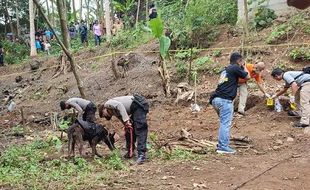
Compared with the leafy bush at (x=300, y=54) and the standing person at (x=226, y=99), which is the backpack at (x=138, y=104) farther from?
the leafy bush at (x=300, y=54)

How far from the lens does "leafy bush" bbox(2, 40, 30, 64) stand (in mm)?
29914

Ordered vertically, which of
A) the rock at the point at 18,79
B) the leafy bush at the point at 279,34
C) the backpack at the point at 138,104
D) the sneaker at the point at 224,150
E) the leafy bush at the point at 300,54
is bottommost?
the sneaker at the point at 224,150

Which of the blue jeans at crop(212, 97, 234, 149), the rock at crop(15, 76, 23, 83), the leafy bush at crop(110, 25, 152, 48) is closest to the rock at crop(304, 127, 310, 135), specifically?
the blue jeans at crop(212, 97, 234, 149)

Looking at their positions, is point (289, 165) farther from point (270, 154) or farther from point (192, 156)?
point (192, 156)

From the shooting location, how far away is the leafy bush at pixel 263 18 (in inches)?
620

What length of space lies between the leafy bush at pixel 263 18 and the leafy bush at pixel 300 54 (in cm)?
299

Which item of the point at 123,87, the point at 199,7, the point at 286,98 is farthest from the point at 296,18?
the point at 123,87

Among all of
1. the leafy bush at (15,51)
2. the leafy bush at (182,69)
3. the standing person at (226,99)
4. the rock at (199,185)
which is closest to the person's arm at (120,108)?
the standing person at (226,99)

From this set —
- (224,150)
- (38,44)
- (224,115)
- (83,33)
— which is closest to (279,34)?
(224,115)

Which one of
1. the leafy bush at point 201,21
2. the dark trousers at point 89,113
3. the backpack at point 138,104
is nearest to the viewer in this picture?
the backpack at point 138,104

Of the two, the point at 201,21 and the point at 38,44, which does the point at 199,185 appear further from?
the point at 38,44

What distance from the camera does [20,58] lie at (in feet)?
99.5

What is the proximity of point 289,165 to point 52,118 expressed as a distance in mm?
7582

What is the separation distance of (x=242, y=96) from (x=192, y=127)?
142 cm
